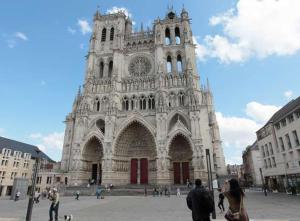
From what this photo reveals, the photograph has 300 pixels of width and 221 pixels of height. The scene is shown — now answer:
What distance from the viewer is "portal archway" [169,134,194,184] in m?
30.1

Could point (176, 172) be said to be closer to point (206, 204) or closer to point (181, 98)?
point (181, 98)

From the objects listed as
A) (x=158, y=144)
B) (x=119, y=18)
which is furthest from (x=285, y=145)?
(x=119, y=18)

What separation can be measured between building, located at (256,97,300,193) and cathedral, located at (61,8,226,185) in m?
6.61

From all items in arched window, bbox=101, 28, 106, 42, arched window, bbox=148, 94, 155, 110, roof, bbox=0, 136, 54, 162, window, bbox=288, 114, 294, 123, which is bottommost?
window, bbox=288, 114, 294, 123

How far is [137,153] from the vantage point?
105ft

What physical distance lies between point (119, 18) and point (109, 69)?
416 inches

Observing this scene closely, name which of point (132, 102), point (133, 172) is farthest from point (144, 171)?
point (132, 102)

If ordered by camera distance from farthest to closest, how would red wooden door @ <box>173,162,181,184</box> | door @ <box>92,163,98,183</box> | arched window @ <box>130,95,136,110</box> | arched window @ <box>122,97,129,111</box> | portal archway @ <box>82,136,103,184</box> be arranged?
arched window @ <box>122,97,129,111</box>, arched window @ <box>130,95,136,110</box>, door @ <box>92,163,98,183</box>, portal archway @ <box>82,136,103,184</box>, red wooden door @ <box>173,162,181,184</box>

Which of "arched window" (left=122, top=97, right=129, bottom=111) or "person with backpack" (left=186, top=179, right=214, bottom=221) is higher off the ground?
"arched window" (left=122, top=97, right=129, bottom=111)

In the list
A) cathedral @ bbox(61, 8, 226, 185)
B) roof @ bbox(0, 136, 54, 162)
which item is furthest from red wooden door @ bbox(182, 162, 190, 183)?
roof @ bbox(0, 136, 54, 162)

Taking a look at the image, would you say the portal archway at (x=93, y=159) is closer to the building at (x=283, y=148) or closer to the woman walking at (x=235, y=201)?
the building at (x=283, y=148)

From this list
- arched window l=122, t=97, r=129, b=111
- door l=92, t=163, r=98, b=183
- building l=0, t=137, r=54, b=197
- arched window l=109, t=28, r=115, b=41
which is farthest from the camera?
arched window l=109, t=28, r=115, b=41

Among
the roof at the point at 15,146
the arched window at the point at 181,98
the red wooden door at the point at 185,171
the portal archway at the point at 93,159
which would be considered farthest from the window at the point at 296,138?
the roof at the point at 15,146

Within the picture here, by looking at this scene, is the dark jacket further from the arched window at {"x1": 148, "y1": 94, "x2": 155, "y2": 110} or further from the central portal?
the arched window at {"x1": 148, "y1": 94, "x2": 155, "y2": 110}
